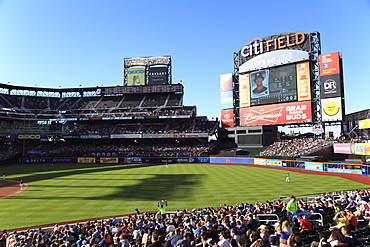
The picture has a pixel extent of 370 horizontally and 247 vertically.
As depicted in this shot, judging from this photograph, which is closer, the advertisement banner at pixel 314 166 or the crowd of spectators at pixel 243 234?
the crowd of spectators at pixel 243 234

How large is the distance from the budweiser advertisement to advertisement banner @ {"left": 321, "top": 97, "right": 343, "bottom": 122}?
2.47 m

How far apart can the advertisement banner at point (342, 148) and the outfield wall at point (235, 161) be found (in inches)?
260

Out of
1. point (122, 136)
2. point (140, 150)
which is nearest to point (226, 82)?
point (140, 150)

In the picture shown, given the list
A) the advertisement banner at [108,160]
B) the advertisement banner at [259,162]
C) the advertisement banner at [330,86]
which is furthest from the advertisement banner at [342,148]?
the advertisement banner at [108,160]

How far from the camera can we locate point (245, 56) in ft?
193

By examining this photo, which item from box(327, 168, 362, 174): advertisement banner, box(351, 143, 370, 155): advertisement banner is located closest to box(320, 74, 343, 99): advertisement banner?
box(351, 143, 370, 155): advertisement banner

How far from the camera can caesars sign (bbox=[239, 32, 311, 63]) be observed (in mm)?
50750

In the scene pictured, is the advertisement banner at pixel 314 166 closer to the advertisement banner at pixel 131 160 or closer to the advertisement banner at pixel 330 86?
the advertisement banner at pixel 330 86

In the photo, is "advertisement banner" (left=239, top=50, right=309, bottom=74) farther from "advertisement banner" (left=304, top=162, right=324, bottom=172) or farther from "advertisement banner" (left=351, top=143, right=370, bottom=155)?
"advertisement banner" (left=304, top=162, right=324, bottom=172)

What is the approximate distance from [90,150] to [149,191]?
46.2 metres

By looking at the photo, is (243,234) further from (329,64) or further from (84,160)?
(84,160)

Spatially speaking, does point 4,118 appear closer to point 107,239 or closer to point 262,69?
point 262,69

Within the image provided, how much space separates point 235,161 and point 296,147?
12732mm

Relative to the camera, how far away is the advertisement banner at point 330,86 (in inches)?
1766
